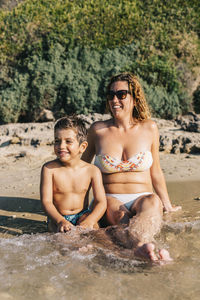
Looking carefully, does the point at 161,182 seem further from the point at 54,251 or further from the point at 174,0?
the point at 174,0

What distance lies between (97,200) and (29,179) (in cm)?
257

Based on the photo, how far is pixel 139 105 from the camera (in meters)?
3.82

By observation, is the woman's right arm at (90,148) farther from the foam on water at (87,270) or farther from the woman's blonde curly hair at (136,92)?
the foam on water at (87,270)

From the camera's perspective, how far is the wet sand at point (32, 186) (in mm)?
4082

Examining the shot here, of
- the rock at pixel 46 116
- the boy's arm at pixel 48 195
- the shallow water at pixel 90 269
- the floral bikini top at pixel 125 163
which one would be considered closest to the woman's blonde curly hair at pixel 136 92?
the floral bikini top at pixel 125 163

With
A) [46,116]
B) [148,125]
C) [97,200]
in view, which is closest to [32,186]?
[97,200]

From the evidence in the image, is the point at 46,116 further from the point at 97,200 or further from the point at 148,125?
the point at 97,200

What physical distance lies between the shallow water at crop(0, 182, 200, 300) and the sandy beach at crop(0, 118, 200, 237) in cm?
62

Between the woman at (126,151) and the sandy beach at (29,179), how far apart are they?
0.90 m

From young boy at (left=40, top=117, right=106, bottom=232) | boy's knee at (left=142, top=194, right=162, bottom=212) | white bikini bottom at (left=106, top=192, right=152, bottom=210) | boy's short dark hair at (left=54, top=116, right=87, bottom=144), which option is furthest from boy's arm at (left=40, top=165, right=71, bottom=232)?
boy's knee at (left=142, top=194, right=162, bottom=212)

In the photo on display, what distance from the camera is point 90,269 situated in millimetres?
2793

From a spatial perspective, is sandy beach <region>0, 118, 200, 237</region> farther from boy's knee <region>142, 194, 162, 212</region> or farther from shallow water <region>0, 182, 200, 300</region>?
boy's knee <region>142, 194, 162, 212</region>

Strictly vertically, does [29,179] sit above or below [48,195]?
below

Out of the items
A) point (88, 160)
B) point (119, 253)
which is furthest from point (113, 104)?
point (119, 253)
